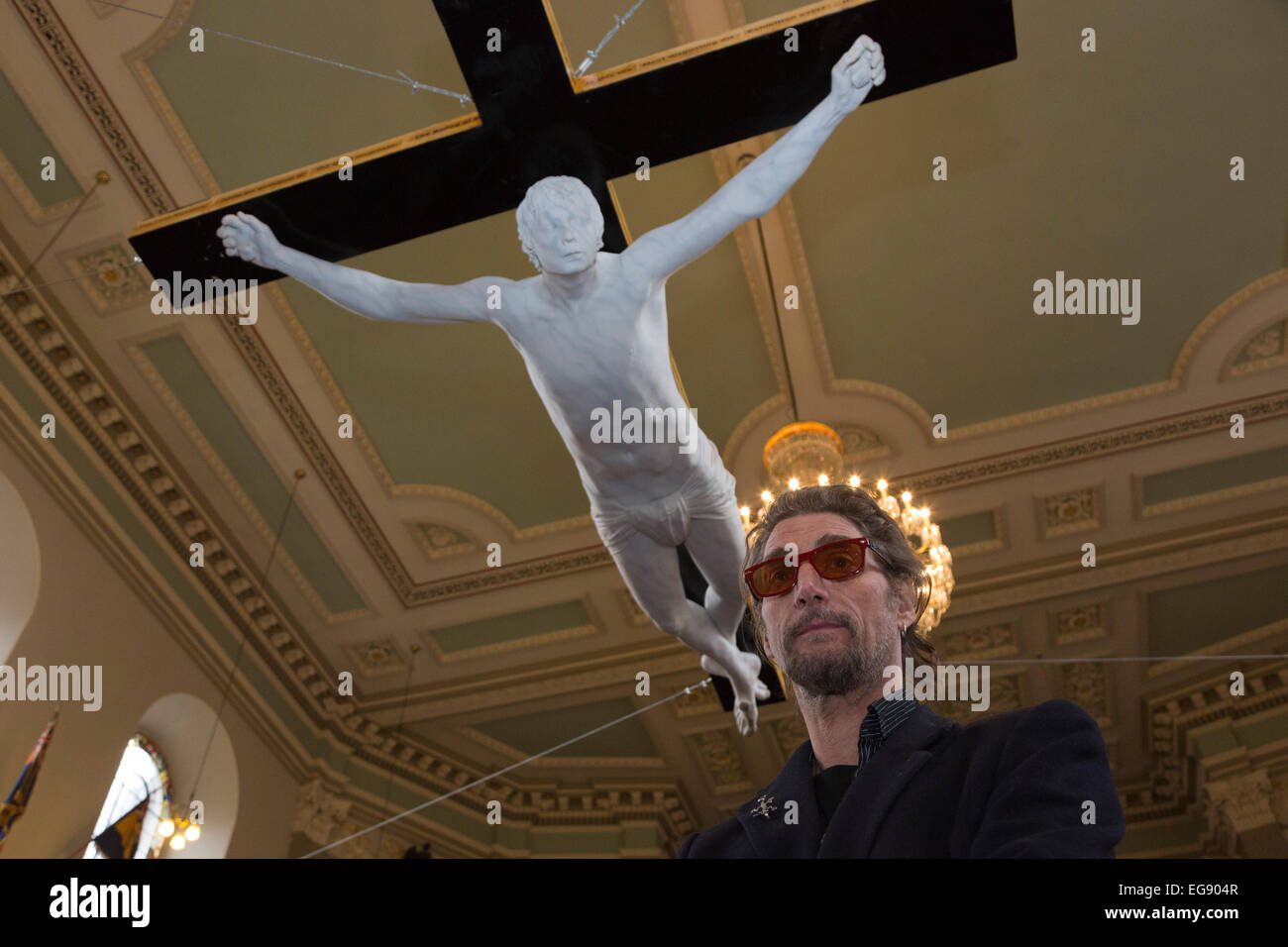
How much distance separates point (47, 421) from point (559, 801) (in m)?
6.00

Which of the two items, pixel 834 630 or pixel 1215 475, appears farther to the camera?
pixel 1215 475

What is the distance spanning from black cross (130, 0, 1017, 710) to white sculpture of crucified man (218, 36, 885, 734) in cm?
9

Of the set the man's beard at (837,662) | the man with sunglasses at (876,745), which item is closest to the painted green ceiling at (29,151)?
the man with sunglasses at (876,745)

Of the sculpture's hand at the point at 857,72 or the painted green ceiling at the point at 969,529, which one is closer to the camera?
the sculpture's hand at the point at 857,72

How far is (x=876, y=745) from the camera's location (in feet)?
4.82

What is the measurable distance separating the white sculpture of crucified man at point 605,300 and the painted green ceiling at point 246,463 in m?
4.25

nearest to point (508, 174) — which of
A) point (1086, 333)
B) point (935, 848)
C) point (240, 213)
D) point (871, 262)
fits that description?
point (240, 213)

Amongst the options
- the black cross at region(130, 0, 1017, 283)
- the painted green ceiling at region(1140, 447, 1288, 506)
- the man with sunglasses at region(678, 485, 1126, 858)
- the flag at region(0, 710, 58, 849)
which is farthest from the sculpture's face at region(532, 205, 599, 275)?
the painted green ceiling at region(1140, 447, 1288, 506)

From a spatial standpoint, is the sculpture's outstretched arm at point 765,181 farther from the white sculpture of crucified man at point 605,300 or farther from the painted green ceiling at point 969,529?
the painted green ceiling at point 969,529

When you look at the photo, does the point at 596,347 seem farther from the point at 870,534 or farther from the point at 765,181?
the point at 870,534

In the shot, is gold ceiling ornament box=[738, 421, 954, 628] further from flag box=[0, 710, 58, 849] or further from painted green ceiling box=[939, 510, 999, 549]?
flag box=[0, 710, 58, 849]

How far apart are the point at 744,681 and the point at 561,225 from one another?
216cm

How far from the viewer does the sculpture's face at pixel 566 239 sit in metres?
3.47

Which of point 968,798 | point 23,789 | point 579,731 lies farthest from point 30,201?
point 968,798
